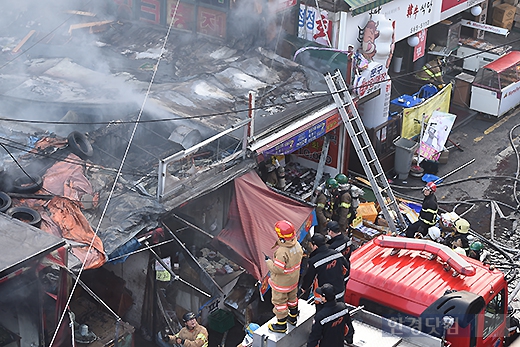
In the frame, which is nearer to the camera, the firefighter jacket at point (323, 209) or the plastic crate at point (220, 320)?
the plastic crate at point (220, 320)

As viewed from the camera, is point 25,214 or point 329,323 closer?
point 329,323

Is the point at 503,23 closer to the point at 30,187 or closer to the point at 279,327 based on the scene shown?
the point at 30,187

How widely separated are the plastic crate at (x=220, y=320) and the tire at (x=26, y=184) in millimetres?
3418

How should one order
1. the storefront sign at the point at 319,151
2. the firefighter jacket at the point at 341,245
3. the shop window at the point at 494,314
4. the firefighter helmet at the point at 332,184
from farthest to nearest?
1. the storefront sign at the point at 319,151
2. the firefighter helmet at the point at 332,184
3. the firefighter jacket at the point at 341,245
4. the shop window at the point at 494,314

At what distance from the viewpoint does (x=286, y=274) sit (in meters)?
8.38

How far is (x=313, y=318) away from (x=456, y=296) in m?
1.69

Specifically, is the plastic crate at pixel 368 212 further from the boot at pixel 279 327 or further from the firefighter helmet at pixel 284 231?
the boot at pixel 279 327

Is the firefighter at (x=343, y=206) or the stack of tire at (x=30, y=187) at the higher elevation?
the stack of tire at (x=30, y=187)

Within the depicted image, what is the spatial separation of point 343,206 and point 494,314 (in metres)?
5.11

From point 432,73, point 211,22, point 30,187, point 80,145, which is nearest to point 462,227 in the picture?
point 80,145

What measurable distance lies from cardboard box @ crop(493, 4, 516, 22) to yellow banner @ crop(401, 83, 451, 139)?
7.98 metres

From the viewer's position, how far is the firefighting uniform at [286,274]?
27.0 ft

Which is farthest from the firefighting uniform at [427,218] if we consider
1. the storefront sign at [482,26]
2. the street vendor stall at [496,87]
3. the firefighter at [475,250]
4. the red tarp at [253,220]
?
the storefront sign at [482,26]

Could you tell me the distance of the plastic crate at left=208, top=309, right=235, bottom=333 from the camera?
1222 centimetres
